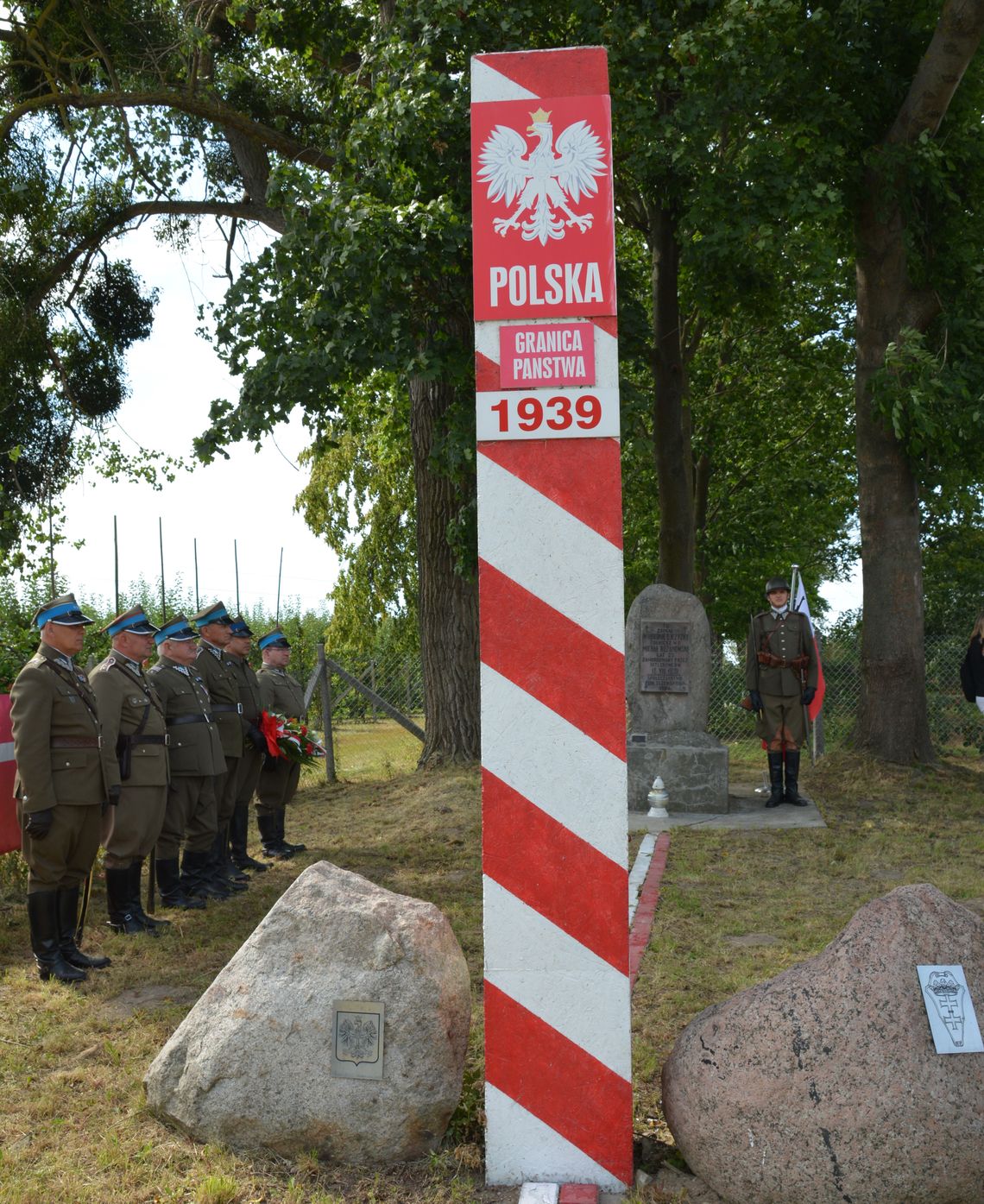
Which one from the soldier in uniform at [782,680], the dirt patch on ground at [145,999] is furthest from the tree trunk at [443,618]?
the dirt patch on ground at [145,999]

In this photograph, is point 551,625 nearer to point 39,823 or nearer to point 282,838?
point 39,823

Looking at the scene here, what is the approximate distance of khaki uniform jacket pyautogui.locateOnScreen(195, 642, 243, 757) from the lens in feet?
28.8

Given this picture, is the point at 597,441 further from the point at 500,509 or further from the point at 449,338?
the point at 449,338

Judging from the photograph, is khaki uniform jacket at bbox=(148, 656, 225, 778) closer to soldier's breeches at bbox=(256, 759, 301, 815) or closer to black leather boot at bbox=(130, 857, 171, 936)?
black leather boot at bbox=(130, 857, 171, 936)

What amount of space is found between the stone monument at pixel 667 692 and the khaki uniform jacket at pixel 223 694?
4.12 m

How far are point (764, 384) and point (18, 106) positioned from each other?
1495 centimetres

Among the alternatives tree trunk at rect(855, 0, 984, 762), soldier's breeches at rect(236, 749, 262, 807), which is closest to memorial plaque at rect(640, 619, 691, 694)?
tree trunk at rect(855, 0, 984, 762)

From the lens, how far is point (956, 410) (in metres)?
11.9

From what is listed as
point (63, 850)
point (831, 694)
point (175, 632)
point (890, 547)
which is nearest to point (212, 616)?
point (175, 632)

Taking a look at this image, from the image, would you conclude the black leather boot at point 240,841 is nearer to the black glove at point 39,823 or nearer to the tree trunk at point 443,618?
the black glove at point 39,823

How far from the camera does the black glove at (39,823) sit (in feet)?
20.4

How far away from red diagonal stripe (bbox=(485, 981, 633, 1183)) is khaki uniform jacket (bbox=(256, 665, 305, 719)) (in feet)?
21.6

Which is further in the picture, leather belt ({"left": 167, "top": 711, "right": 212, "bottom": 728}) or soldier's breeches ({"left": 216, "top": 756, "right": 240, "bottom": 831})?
soldier's breeches ({"left": 216, "top": 756, "right": 240, "bottom": 831})

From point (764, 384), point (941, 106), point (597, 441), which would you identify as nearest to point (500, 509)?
point (597, 441)
